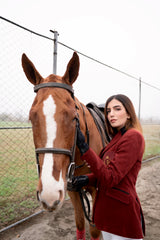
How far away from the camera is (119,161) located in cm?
119

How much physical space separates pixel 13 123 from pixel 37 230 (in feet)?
6.40

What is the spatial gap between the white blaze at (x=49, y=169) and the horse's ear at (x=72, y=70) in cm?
37

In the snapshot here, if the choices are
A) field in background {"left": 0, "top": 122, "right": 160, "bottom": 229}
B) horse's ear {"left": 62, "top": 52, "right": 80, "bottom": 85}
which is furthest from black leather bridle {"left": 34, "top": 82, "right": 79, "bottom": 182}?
field in background {"left": 0, "top": 122, "right": 160, "bottom": 229}

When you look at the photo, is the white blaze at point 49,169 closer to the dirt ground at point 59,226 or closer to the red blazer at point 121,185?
the red blazer at point 121,185

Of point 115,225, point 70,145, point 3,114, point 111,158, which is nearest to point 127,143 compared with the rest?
point 111,158

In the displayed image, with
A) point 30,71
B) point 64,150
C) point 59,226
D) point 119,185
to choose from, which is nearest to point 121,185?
point 119,185

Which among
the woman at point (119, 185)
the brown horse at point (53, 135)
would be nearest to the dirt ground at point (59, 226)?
the woman at point (119, 185)

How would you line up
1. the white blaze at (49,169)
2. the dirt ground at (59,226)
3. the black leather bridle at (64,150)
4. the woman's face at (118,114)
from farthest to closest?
the dirt ground at (59,226) → the woman's face at (118,114) → the black leather bridle at (64,150) → the white blaze at (49,169)

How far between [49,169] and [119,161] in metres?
0.52

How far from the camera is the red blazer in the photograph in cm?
117

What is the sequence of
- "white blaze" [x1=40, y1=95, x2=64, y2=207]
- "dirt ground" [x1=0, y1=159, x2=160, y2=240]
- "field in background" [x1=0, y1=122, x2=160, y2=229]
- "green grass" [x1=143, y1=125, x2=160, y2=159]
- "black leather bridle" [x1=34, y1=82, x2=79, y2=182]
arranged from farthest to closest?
"green grass" [x1=143, y1=125, x2=160, y2=159]
"field in background" [x1=0, y1=122, x2=160, y2=229]
"dirt ground" [x1=0, y1=159, x2=160, y2=240]
"black leather bridle" [x1=34, y1=82, x2=79, y2=182]
"white blaze" [x1=40, y1=95, x2=64, y2=207]

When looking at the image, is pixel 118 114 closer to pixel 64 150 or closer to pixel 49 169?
pixel 64 150

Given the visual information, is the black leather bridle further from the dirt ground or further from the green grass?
the green grass

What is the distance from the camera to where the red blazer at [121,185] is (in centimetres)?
117
